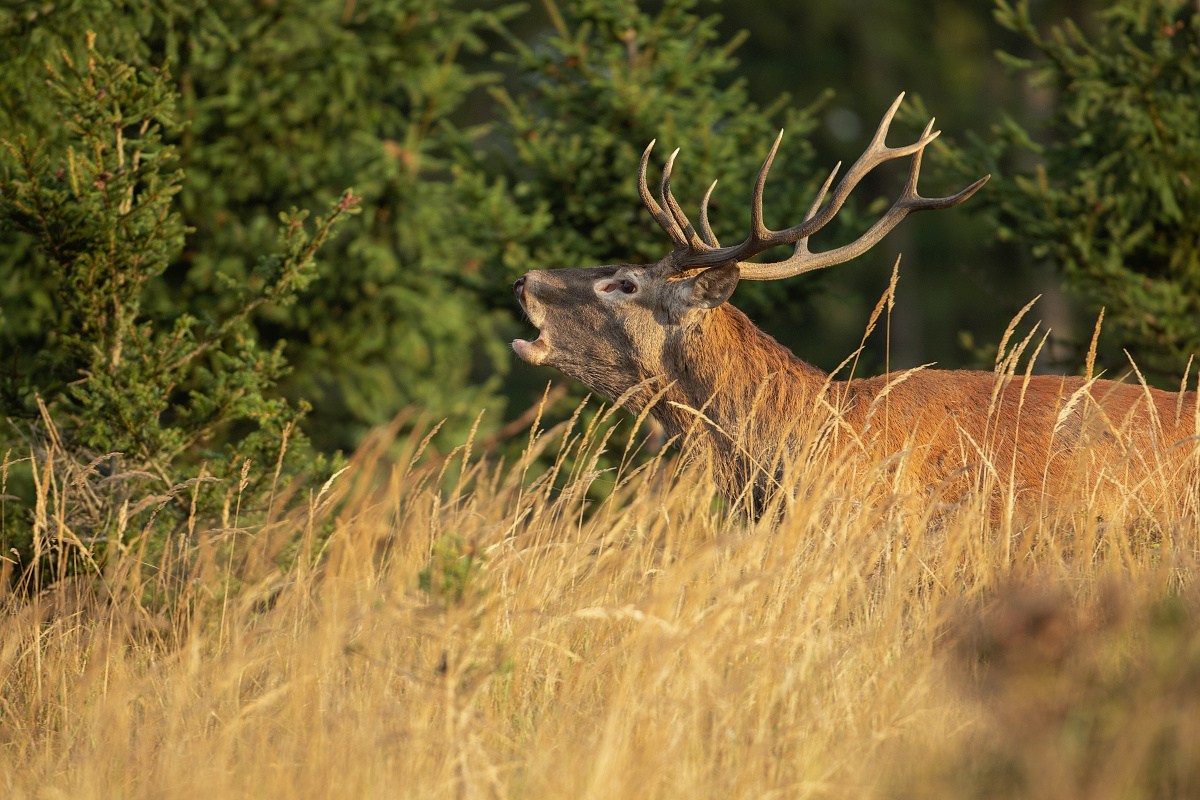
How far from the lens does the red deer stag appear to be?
568 centimetres

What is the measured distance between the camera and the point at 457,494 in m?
4.76

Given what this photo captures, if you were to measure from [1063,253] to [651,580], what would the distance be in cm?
480

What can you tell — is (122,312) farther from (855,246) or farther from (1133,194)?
(1133,194)

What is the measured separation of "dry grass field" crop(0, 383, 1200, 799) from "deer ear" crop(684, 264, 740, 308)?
163cm

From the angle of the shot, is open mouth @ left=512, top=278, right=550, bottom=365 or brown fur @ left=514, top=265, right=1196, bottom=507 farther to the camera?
open mouth @ left=512, top=278, right=550, bottom=365

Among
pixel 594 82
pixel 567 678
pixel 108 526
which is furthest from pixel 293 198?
pixel 567 678

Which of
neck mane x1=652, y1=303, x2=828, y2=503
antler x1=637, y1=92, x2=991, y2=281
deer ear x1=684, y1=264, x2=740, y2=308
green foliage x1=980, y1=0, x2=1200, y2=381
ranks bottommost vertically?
green foliage x1=980, y1=0, x2=1200, y2=381

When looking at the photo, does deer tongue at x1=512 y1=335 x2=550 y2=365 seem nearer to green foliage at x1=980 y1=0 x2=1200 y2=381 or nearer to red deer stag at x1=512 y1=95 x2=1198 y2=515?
red deer stag at x1=512 y1=95 x2=1198 y2=515

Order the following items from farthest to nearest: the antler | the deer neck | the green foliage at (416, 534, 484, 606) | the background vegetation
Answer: the deer neck < the antler < the green foliage at (416, 534, 484, 606) < the background vegetation

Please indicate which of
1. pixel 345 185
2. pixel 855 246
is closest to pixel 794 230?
pixel 855 246

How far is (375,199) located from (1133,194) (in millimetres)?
5267

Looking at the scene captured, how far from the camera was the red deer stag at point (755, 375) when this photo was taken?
568cm

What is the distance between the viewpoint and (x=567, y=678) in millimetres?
3725

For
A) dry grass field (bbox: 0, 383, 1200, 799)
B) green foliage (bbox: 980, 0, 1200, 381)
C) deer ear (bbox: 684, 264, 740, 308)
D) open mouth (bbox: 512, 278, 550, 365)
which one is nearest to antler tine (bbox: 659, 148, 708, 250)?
deer ear (bbox: 684, 264, 740, 308)
